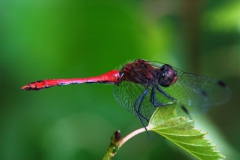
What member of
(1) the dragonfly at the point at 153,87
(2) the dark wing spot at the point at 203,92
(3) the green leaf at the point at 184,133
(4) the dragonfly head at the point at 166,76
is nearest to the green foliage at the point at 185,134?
(3) the green leaf at the point at 184,133

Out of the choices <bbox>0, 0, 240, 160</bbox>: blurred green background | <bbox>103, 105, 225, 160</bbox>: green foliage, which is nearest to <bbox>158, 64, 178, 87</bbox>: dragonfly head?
<bbox>0, 0, 240, 160</bbox>: blurred green background

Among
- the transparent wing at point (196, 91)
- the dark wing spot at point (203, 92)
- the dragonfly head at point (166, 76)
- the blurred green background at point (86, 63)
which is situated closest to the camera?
the dragonfly head at point (166, 76)

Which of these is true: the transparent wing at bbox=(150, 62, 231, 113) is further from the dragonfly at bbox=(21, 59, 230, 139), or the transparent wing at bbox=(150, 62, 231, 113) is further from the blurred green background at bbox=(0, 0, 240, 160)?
the blurred green background at bbox=(0, 0, 240, 160)

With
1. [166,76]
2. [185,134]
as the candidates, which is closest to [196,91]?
[166,76]

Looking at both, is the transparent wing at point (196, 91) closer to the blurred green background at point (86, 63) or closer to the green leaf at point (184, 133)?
the blurred green background at point (86, 63)

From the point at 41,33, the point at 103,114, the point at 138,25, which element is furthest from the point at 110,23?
the point at 103,114

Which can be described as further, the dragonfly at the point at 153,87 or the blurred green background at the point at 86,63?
the blurred green background at the point at 86,63

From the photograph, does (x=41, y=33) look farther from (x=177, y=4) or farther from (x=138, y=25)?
(x=177, y=4)
